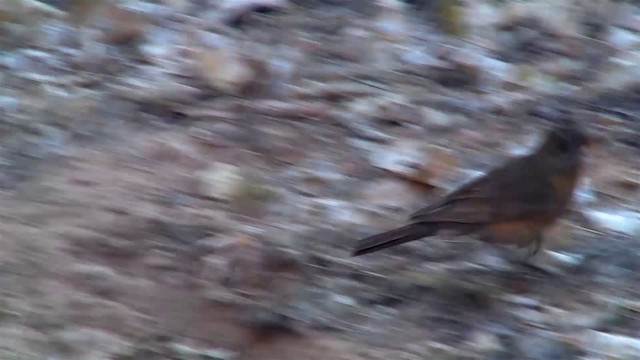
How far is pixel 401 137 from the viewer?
5.43 m

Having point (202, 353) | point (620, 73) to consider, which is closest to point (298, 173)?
point (202, 353)

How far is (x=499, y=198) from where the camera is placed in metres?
4.57

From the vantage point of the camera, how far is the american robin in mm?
4371

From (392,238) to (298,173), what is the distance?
3.06ft

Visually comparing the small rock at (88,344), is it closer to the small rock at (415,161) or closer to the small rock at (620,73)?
the small rock at (415,161)

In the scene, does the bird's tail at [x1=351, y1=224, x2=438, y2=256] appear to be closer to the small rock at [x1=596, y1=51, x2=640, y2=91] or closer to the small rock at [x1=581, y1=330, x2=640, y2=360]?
the small rock at [x1=581, y1=330, x2=640, y2=360]

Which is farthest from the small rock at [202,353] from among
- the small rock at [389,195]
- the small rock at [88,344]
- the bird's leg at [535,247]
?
the bird's leg at [535,247]

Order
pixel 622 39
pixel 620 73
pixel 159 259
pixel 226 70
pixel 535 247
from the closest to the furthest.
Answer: pixel 159 259, pixel 535 247, pixel 226 70, pixel 620 73, pixel 622 39

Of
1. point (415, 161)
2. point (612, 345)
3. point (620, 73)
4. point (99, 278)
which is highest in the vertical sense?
point (620, 73)

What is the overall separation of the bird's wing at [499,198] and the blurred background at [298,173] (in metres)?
0.22

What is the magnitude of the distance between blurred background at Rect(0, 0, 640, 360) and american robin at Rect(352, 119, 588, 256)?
6.6 inches

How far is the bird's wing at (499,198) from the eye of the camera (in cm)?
443

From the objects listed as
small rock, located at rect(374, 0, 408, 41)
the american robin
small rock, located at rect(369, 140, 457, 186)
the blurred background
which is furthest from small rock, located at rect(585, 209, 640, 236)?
small rock, located at rect(374, 0, 408, 41)

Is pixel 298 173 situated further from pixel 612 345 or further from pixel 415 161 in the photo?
pixel 612 345
